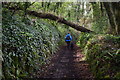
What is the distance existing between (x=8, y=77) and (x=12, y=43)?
1.62 meters

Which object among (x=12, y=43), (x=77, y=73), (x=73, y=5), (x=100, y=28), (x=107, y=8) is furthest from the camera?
(x=73, y=5)

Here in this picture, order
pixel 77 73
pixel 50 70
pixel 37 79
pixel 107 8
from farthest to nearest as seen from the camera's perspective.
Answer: pixel 107 8
pixel 50 70
pixel 77 73
pixel 37 79

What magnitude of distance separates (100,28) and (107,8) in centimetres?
1048

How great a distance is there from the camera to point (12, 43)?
6629 millimetres

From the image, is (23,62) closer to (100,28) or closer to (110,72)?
(110,72)

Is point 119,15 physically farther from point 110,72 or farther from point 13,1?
point 13,1

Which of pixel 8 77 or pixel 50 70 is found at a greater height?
pixel 8 77

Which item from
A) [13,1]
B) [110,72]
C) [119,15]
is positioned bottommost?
[110,72]

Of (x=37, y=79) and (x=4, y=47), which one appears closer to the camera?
(x=4, y=47)

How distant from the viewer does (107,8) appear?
9453 millimetres

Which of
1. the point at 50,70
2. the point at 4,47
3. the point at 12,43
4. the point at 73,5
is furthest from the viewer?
the point at 73,5

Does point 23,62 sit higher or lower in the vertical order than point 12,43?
lower

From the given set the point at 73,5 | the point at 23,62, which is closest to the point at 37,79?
the point at 23,62

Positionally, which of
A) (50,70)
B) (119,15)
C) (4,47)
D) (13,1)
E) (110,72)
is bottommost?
(50,70)
